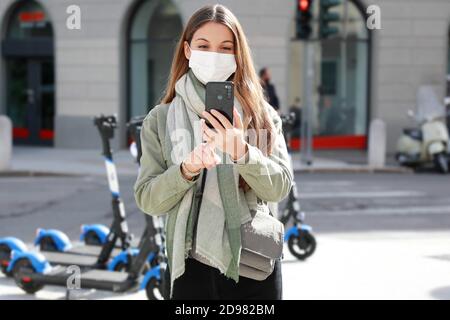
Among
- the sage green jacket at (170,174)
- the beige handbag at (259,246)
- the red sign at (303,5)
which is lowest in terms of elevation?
the beige handbag at (259,246)

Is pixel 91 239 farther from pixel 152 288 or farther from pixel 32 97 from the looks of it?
pixel 32 97

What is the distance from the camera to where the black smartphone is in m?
2.69

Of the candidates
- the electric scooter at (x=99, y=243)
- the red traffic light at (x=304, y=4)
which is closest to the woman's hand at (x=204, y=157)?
the electric scooter at (x=99, y=243)

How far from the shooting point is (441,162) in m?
16.5

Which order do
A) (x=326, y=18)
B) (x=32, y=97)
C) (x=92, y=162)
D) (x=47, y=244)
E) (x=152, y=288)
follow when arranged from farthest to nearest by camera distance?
(x=32, y=97), (x=92, y=162), (x=326, y=18), (x=47, y=244), (x=152, y=288)

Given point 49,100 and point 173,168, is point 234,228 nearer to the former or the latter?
point 173,168

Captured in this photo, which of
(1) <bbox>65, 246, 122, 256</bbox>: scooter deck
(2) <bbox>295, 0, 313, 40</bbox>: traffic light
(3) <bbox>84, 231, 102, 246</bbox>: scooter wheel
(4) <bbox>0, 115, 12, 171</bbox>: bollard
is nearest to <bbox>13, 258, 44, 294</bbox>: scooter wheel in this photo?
(1) <bbox>65, 246, 122, 256</bbox>: scooter deck

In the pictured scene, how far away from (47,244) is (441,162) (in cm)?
1047

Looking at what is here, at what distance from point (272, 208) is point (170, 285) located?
0.46 meters

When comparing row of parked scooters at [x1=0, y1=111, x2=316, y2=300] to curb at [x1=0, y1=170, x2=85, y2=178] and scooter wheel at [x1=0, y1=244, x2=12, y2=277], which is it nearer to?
scooter wheel at [x1=0, y1=244, x2=12, y2=277]

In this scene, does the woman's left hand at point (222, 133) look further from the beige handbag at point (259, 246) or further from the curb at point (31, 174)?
the curb at point (31, 174)

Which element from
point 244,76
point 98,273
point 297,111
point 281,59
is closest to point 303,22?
point 281,59

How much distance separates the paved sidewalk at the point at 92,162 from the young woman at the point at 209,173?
1304 cm

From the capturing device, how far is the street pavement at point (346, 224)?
6879mm
